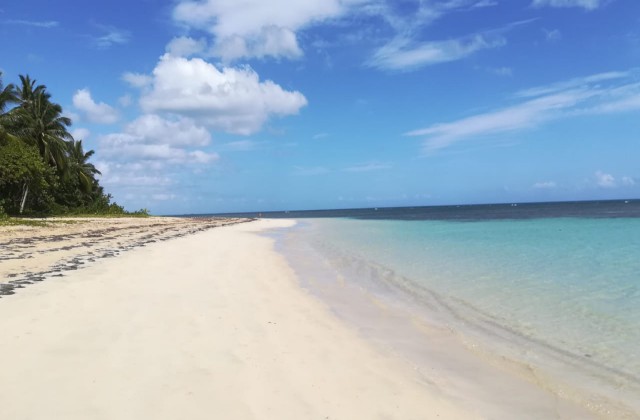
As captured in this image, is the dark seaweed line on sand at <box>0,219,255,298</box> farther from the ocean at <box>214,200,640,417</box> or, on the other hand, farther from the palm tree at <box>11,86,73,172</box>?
the palm tree at <box>11,86,73,172</box>

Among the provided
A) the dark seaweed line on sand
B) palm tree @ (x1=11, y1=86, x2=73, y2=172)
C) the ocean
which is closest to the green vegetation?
palm tree @ (x1=11, y1=86, x2=73, y2=172)

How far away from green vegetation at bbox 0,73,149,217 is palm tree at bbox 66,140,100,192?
129 mm

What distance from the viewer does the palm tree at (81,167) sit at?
2142 inches

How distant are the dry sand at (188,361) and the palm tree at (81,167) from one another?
48.9 metres

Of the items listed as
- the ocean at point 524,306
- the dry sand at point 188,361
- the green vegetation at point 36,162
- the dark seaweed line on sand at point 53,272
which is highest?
the green vegetation at point 36,162

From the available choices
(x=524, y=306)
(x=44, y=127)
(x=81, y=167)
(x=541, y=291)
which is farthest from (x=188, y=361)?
(x=81, y=167)

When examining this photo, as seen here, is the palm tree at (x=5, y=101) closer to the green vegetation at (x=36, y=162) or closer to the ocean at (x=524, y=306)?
the green vegetation at (x=36, y=162)

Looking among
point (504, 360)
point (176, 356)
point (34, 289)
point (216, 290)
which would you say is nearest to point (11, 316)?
point (34, 289)

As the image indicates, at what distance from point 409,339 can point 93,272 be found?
27.7 ft

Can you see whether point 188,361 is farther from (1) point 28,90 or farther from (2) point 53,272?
(1) point 28,90

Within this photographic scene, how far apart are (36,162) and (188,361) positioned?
4009 centimetres

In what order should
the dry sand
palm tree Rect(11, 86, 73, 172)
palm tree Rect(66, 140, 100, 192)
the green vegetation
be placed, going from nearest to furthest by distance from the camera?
the dry sand, the green vegetation, palm tree Rect(11, 86, 73, 172), palm tree Rect(66, 140, 100, 192)

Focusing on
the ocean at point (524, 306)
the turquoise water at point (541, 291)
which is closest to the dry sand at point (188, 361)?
the ocean at point (524, 306)

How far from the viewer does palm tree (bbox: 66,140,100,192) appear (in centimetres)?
5442
